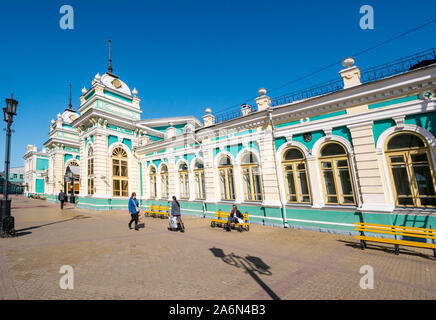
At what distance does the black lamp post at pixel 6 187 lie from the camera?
805cm

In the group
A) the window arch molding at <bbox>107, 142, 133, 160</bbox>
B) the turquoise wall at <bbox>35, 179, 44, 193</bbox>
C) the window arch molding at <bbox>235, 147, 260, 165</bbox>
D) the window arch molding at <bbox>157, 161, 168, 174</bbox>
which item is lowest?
the window arch molding at <bbox>235, 147, 260, 165</bbox>

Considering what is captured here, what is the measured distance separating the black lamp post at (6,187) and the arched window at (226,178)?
371 inches

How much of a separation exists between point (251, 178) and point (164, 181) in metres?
8.11

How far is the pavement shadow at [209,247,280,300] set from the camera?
4.09m

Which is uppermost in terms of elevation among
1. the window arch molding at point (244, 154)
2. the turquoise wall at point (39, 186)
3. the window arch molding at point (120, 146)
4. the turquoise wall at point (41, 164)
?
the turquoise wall at point (41, 164)

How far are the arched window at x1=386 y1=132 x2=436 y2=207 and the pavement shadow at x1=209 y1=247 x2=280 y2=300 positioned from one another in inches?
223

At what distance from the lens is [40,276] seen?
14.6ft

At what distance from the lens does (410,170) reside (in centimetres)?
699

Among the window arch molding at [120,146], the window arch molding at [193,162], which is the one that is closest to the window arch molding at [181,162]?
the window arch molding at [193,162]

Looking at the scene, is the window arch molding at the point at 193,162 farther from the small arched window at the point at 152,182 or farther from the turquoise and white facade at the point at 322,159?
the small arched window at the point at 152,182

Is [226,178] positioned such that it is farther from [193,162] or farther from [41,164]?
[41,164]

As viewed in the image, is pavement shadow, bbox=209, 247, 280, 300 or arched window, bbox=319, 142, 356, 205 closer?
pavement shadow, bbox=209, 247, 280, 300

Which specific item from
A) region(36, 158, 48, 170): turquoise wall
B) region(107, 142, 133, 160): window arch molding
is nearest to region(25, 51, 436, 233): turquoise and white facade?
region(107, 142, 133, 160): window arch molding

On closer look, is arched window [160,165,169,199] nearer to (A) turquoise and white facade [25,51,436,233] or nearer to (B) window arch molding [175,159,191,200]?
(A) turquoise and white facade [25,51,436,233]
